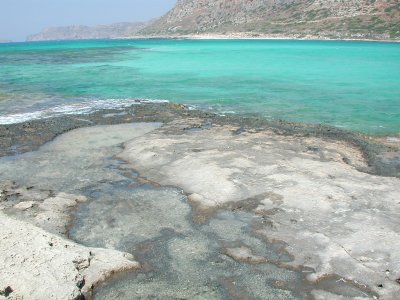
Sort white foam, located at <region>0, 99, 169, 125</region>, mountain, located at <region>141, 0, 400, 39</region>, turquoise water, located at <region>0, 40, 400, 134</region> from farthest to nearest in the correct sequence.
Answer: mountain, located at <region>141, 0, 400, 39</region>, turquoise water, located at <region>0, 40, 400, 134</region>, white foam, located at <region>0, 99, 169, 125</region>

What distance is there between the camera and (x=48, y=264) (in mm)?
7129

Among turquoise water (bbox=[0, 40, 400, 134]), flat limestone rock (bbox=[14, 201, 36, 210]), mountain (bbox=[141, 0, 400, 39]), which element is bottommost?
turquoise water (bbox=[0, 40, 400, 134])

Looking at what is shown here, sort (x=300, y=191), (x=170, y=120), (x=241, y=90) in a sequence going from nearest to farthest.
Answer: (x=300, y=191) < (x=170, y=120) < (x=241, y=90)

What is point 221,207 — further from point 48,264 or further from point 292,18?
point 292,18

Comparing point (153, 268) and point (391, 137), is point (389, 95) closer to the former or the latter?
point (391, 137)

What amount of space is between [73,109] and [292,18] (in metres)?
105

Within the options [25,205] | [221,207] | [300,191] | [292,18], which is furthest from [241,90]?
[292,18]

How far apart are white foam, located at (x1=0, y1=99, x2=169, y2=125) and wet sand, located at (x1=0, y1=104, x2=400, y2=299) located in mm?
4001

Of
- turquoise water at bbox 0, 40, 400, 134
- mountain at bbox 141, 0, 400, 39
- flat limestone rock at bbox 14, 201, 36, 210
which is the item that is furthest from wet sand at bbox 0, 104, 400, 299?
mountain at bbox 141, 0, 400, 39

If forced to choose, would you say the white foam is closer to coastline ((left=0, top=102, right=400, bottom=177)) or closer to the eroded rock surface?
coastline ((left=0, top=102, right=400, bottom=177))

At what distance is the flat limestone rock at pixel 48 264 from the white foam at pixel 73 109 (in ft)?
42.9

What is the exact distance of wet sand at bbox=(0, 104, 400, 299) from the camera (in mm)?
7250

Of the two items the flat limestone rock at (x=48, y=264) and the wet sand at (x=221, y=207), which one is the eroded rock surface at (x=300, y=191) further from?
the flat limestone rock at (x=48, y=264)

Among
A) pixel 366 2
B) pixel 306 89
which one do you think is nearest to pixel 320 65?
pixel 306 89
